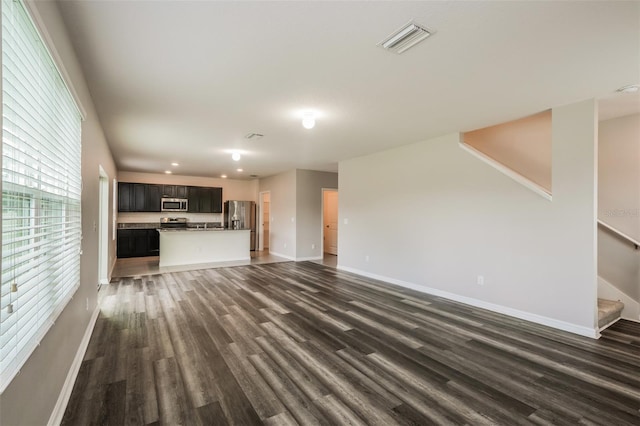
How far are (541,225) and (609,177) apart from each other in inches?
60.3

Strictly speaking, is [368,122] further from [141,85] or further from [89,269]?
[89,269]

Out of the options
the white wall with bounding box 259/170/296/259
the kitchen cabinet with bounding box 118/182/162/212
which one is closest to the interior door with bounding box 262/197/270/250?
the white wall with bounding box 259/170/296/259

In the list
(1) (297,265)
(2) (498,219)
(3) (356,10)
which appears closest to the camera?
(3) (356,10)

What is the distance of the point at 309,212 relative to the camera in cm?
820

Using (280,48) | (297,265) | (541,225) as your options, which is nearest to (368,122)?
(280,48)

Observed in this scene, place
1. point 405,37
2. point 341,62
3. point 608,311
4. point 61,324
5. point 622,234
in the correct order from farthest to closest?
1. point 622,234
2. point 608,311
3. point 341,62
4. point 405,37
5. point 61,324

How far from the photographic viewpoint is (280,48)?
88.2 inches

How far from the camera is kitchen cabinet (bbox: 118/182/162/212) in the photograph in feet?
27.9

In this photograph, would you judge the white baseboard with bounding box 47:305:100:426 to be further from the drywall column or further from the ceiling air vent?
the drywall column

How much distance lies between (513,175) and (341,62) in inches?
110

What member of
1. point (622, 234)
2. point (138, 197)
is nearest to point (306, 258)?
point (138, 197)

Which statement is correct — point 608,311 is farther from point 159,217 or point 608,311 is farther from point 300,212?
point 159,217

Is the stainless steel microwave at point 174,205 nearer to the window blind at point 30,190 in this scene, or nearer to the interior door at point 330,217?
the interior door at point 330,217

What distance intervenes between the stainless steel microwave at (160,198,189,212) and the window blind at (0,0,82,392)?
7500mm
